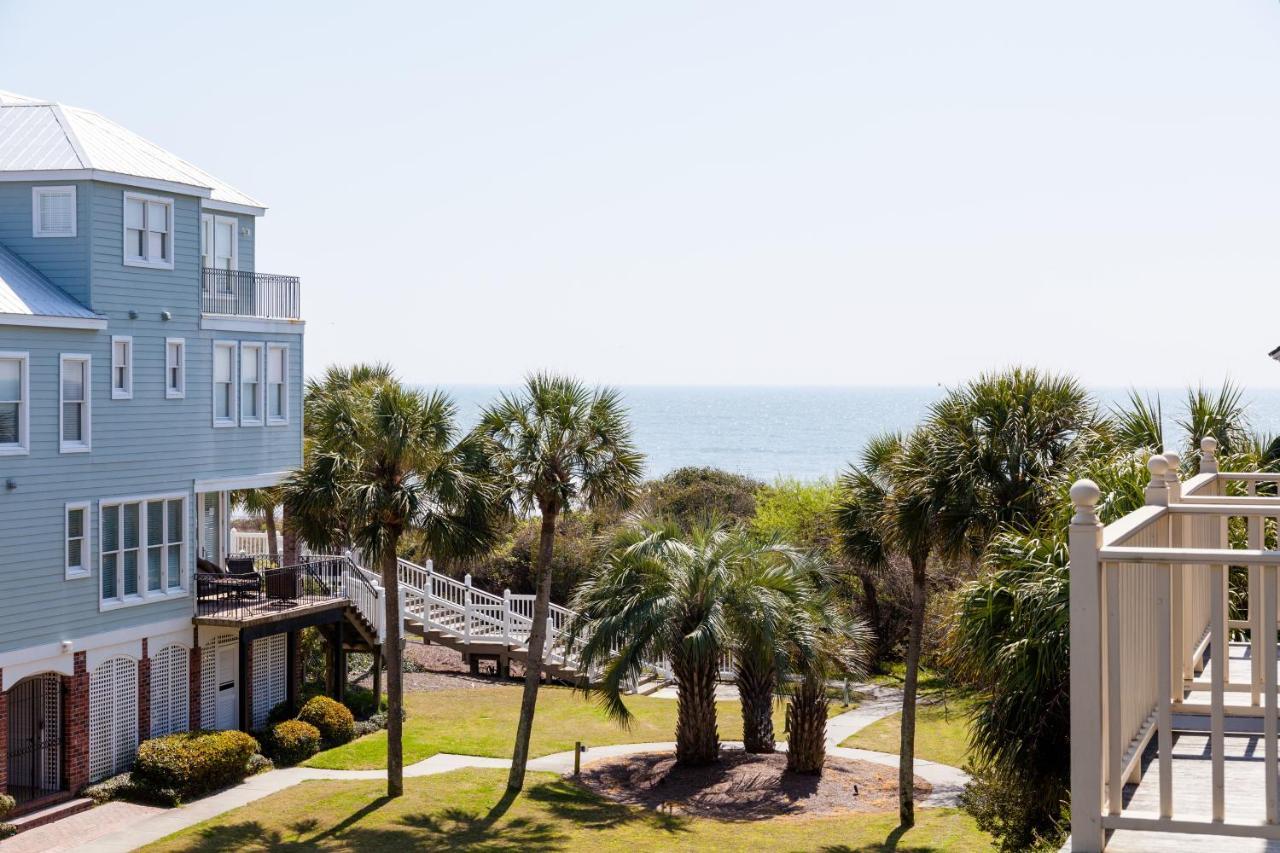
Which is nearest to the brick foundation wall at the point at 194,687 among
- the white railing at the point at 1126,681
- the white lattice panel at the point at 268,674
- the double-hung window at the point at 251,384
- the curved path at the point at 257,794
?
the white lattice panel at the point at 268,674

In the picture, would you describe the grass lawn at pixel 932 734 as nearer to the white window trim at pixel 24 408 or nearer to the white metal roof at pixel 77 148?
the white window trim at pixel 24 408

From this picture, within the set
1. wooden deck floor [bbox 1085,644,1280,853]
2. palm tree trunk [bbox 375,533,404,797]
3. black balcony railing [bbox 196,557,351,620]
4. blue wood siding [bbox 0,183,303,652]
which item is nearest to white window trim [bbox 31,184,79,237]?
blue wood siding [bbox 0,183,303,652]

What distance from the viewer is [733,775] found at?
25.7 m

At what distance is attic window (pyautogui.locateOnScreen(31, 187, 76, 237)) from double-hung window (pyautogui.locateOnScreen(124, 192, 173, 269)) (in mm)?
1065

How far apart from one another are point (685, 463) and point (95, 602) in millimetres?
140551

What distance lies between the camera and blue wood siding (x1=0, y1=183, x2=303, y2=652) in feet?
79.7

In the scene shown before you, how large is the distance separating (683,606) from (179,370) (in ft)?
38.5

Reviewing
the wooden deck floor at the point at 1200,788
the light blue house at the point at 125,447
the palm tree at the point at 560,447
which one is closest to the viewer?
the wooden deck floor at the point at 1200,788

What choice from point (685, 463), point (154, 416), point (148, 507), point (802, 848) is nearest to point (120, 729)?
point (148, 507)

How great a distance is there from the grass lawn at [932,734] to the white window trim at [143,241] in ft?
57.1

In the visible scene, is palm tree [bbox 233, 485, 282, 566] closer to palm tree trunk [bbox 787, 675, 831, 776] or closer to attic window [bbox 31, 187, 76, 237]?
attic window [bbox 31, 187, 76, 237]

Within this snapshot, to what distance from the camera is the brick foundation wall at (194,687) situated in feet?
93.0

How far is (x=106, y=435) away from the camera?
26.2m

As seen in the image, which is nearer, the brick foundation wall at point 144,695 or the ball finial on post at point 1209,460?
the ball finial on post at point 1209,460
